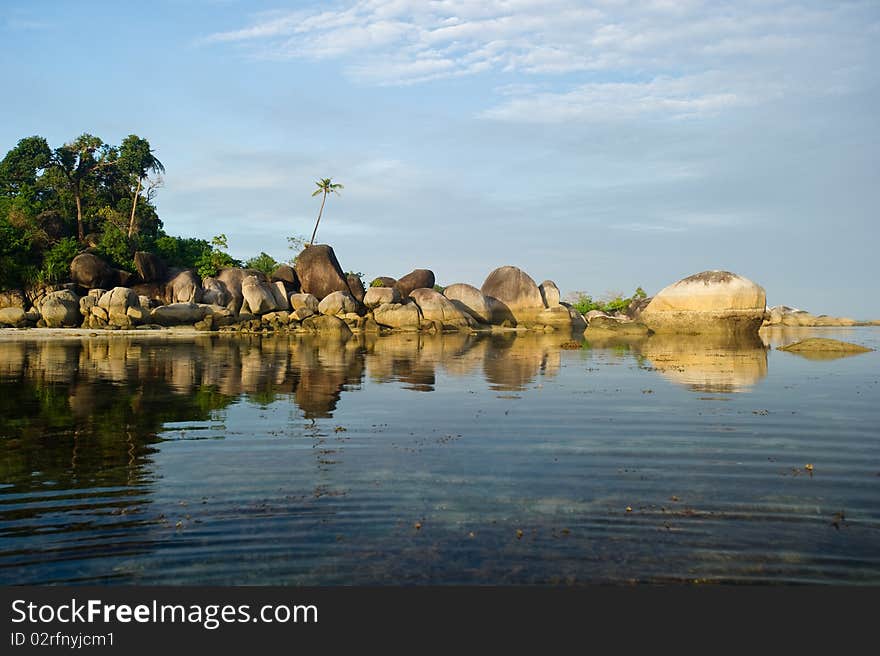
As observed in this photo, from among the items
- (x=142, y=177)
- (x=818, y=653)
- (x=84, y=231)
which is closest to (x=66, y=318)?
(x=84, y=231)

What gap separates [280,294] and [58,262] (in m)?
16.9

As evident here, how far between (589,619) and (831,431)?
30.8ft

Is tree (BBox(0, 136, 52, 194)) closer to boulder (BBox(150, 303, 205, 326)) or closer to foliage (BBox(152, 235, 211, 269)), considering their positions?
foliage (BBox(152, 235, 211, 269))

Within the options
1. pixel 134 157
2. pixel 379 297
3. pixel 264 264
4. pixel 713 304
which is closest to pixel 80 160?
pixel 134 157

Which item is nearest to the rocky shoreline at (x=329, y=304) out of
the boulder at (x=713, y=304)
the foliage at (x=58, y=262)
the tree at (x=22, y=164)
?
the boulder at (x=713, y=304)

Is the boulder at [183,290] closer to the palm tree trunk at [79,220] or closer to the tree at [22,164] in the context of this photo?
the palm tree trunk at [79,220]

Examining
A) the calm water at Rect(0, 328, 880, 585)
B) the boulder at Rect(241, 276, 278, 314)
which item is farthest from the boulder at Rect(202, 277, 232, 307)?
the calm water at Rect(0, 328, 880, 585)

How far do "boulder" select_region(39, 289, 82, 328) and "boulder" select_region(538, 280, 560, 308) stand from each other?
3865cm

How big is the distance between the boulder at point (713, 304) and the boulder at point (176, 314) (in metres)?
34.1

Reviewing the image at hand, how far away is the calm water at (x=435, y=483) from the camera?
238 inches

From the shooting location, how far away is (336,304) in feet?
181

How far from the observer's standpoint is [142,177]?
233ft

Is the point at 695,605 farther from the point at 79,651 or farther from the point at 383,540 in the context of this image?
the point at 79,651

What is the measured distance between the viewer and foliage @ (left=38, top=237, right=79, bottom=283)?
52.9m
